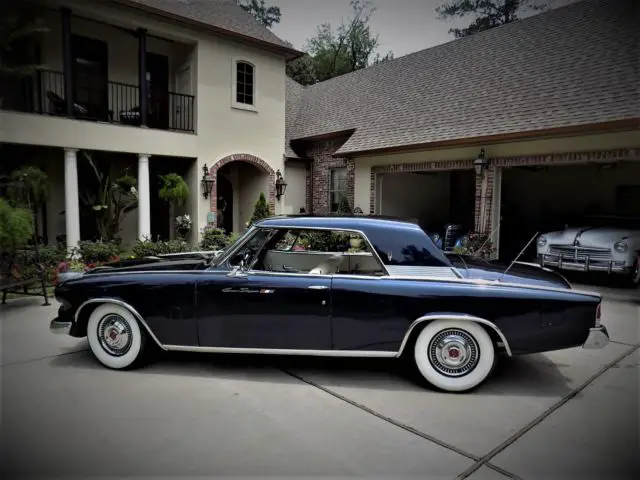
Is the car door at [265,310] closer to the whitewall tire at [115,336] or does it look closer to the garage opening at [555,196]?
the whitewall tire at [115,336]

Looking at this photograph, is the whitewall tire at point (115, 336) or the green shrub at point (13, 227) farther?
the green shrub at point (13, 227)

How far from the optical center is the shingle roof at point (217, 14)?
1102cm

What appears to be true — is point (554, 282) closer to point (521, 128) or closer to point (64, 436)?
point (64, 436)

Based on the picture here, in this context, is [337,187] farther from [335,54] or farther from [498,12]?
[335,54]

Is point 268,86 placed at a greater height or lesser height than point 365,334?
greater

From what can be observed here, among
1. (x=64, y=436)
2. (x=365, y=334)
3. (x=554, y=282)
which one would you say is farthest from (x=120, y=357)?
(x=554, y=282)

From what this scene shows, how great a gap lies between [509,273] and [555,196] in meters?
11.6

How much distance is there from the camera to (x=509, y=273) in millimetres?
4133

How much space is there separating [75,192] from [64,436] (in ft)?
27.1

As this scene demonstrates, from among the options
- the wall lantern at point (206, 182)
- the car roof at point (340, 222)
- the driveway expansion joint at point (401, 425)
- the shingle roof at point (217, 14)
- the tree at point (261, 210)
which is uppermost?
the shingle roof at point (217, 14)

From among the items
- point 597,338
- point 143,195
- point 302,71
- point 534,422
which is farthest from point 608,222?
point 302,71

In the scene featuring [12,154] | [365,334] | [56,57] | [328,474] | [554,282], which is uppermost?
[56,57]

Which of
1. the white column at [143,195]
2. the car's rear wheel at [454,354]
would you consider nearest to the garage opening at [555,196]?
the car's rear wheel at [454,354]

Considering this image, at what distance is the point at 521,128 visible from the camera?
353 inches
